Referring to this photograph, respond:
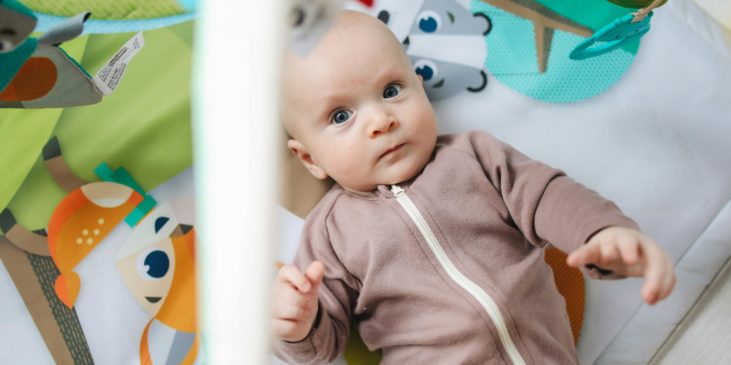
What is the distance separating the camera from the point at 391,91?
73cm

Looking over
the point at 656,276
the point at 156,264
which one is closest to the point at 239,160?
the point at 656,276

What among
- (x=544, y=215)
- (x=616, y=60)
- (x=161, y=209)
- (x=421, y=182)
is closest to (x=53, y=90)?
(x=161, y=209)

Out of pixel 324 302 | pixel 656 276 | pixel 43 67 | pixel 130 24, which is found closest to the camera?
pixel 656 276

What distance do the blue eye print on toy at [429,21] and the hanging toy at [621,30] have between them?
0.60 feet

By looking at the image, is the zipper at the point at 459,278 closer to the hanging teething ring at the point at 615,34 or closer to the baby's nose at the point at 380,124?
the baby's nose at the point at 380,124

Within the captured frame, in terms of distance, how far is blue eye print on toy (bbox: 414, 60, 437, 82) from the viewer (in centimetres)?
88

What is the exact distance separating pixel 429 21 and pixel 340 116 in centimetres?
24

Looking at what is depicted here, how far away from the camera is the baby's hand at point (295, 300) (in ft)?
1.82

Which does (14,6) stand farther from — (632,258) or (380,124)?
(632,258)

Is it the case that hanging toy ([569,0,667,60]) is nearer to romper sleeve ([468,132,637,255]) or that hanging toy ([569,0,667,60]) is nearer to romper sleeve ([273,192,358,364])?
romper sleeve ([468,132,637,255])

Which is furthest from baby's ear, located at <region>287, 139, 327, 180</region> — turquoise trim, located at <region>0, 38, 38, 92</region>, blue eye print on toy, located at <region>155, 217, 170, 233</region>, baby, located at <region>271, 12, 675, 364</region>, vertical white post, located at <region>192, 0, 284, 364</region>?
vertical white post, located at <region>192, 0, 284, 364</region>

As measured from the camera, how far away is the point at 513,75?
88 cm

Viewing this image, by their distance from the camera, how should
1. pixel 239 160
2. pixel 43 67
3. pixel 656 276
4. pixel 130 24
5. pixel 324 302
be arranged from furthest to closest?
pixel 130 24
pixel 324 302
pixel 43 67
pixel 656 276
pixel 239 160

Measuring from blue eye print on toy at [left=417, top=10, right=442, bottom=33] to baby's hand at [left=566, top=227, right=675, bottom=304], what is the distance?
1.33ft
